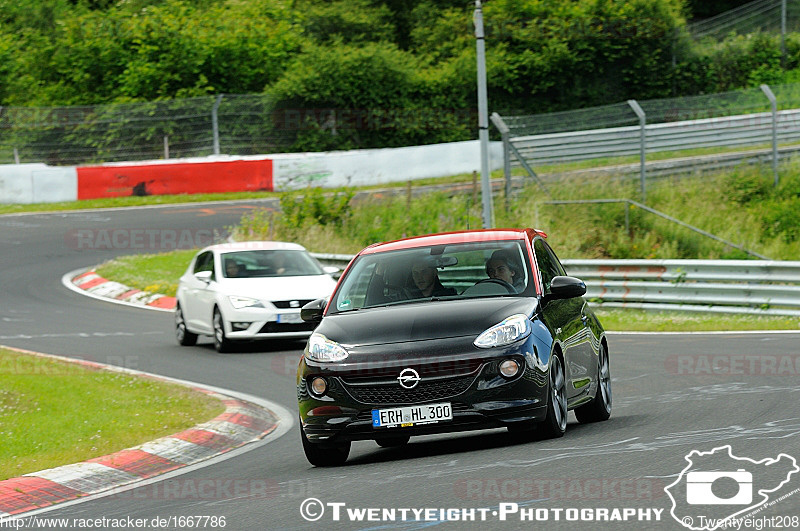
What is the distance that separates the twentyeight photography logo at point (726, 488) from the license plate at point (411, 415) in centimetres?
158

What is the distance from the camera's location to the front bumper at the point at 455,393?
8.30m

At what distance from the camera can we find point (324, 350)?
8672 millimetres

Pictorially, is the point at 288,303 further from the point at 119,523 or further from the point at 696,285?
the point at 119,523

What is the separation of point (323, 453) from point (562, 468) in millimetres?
1985

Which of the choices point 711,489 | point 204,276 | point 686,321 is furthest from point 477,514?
point 686,321

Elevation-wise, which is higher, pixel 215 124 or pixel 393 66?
pixel 393 66

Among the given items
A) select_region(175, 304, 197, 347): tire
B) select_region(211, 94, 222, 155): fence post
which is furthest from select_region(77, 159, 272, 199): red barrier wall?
select_region(175, 304, 197, 347): tire

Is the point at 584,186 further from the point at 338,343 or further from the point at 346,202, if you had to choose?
the point at 338,343

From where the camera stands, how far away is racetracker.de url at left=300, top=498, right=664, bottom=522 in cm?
617

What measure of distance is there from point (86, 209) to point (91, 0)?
32048mm

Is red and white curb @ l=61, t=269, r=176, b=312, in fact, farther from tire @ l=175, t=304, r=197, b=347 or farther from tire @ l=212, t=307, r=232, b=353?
tire @ l=212, t=307, r=232, b=353

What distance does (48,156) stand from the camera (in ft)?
133

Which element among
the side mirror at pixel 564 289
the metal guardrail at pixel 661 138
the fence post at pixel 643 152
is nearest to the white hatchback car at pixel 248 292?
the side mirror at pixel 564 289

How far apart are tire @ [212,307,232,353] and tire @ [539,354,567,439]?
9.26 m
